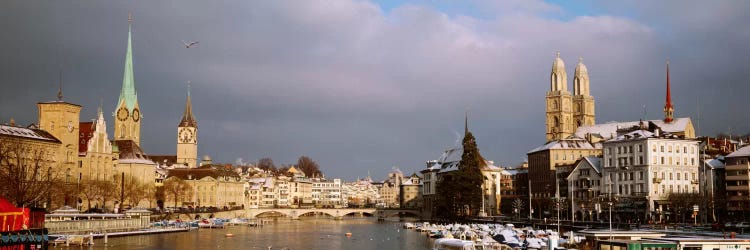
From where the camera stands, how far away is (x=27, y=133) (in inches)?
3846

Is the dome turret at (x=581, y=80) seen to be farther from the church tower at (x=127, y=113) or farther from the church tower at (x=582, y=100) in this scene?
the church tower at (x=127, y=113)

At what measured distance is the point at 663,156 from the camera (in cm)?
8581

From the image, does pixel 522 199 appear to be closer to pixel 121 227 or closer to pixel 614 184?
pixel 614 184

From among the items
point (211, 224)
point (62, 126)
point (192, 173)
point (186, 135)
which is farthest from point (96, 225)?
point (186, 135)

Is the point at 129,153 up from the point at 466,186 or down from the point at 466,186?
up

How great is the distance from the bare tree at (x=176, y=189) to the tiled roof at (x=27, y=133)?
3107cm

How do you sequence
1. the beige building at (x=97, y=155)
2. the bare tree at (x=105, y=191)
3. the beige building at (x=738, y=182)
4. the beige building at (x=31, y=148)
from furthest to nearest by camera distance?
the beige building at (x=97, y=155), the bare tree at (x=105, y=191), the beige building at (x=31, y=148), the beige building at (x=738, y=182)

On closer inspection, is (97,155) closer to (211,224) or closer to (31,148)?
(31,148)

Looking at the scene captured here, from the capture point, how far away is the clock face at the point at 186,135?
18362cm

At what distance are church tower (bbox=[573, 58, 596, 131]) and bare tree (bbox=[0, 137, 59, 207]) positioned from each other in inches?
3802

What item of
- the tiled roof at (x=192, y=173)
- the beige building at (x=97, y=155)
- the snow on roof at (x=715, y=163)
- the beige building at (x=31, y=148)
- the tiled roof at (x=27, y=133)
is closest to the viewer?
the snow on roof at (x=715, y=163)

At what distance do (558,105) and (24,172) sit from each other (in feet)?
Result: 334

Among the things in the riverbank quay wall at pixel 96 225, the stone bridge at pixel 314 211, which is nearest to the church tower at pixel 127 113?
the stone bridge at pixel 314 211

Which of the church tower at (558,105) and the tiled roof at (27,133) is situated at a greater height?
the church tower at (558,105)
